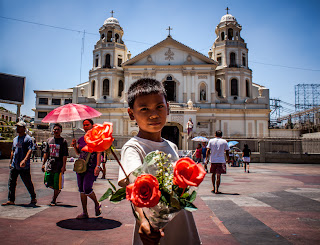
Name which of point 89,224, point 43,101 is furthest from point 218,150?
point 43,101

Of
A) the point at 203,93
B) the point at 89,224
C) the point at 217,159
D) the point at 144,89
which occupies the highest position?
the point at 203,93

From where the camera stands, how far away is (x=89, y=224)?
431 centimetres

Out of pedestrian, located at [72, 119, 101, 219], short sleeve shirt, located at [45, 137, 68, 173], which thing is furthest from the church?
pedestrian, located at [72, 119, 101, 219]

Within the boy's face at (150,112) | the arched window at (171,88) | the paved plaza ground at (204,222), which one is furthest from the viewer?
the arched window at (171,88)

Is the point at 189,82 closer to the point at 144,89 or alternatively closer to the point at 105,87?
the point at 105,87

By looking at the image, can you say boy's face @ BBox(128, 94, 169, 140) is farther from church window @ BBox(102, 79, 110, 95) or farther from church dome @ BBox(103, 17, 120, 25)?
church dome @ BBox(103, 17, 120, 25)

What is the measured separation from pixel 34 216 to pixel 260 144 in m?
21.4

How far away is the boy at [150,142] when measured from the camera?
1.74 metres

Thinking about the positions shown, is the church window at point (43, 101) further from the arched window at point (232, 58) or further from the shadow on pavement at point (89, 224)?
the shadow on pavement at point (89, 224)

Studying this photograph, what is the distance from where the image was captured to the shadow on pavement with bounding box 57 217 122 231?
4.10 m

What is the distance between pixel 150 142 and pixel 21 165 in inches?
193

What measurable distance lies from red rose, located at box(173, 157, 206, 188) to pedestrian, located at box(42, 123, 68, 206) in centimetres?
484

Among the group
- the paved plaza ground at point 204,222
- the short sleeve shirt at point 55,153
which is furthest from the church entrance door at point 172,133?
the short sleeve shirt at point 55,153

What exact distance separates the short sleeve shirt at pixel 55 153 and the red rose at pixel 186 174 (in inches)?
191
